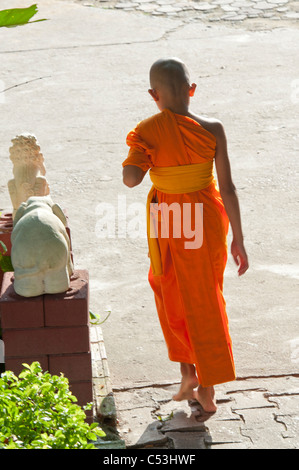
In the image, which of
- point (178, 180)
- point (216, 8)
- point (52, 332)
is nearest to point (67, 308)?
point (52, 332)

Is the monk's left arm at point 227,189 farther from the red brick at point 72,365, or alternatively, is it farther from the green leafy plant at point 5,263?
the green leafy plant at point 5,263

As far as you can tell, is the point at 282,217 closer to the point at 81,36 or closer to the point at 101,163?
the point at 101,163

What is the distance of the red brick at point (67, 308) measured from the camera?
339cm

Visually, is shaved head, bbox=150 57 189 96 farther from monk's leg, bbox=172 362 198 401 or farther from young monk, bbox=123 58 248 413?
monk's leg, bbox=172 362 198 401

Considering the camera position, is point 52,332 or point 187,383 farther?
point 187,383

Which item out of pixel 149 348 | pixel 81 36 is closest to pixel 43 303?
pixel 149 348

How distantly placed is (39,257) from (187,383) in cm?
99

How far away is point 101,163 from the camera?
23.6 ft

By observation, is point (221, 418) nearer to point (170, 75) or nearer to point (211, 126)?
point (211, 126)

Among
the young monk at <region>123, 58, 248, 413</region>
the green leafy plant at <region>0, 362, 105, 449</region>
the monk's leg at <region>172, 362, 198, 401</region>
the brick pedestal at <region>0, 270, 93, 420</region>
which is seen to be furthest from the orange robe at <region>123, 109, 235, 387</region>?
the green leafy plant at <region>0, 362, 105, 449</region>

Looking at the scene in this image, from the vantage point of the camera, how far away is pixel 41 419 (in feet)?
8.25

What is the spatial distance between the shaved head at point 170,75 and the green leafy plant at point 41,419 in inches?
57.1

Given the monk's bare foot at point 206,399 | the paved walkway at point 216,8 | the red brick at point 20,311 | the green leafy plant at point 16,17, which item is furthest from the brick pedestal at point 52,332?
the paved walkway at point 216,8

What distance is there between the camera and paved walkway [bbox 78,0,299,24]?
Result: 11.8 meters
